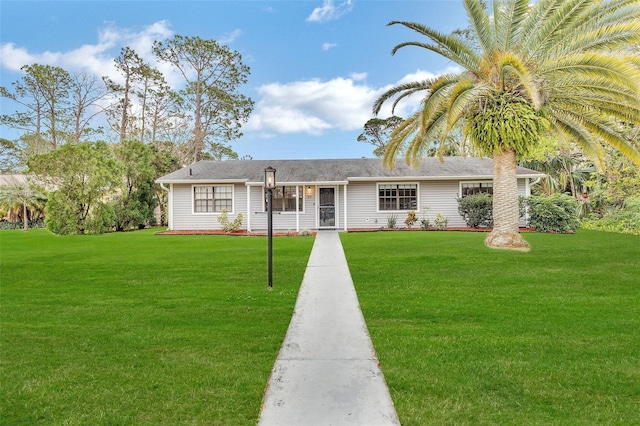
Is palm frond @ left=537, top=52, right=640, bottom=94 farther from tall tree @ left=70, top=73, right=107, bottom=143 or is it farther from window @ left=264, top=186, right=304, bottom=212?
tall tree @ left=70, top=73, right=107, bottom=143

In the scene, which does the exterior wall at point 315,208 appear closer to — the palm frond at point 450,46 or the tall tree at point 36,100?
the palm frond at point 450,46

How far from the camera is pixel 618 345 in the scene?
3756mm

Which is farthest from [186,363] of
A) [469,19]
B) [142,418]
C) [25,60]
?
[25,60]

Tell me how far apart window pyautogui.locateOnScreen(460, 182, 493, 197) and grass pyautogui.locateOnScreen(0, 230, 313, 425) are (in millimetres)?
11636

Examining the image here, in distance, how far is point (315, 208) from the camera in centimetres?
1714

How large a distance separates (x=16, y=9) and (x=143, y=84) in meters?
13.6

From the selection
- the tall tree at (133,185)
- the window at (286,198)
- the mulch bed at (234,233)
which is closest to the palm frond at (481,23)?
the mulch bed at (234,233)

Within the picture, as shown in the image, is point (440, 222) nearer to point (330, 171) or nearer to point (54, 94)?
point (330, 171)

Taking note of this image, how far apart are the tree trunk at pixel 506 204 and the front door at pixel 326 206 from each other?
27.0ft

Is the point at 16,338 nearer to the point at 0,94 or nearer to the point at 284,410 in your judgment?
the point at 284,410

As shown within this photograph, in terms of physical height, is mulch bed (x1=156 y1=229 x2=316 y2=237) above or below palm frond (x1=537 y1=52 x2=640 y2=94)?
below

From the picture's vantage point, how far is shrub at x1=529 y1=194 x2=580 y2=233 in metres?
13.8

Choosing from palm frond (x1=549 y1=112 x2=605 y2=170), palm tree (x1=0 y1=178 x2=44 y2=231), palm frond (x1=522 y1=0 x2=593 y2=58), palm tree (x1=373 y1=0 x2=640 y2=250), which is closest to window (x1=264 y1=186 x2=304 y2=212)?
palm tree (x1=373 y1=0 x2=640 y2=250)

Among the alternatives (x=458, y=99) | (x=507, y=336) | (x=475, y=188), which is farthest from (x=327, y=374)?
(x=475, y=188)
